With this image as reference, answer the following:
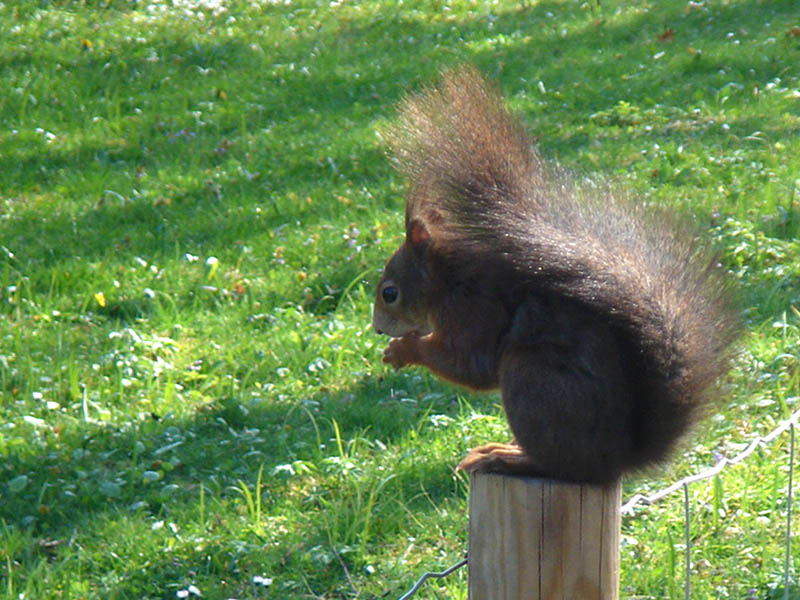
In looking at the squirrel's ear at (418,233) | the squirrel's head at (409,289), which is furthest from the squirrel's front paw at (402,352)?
the squirrel's ear at (418,233)

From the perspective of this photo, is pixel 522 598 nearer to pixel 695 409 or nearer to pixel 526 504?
pixel 526 504

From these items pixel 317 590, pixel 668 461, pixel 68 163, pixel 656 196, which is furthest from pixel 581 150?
pixel 668 461

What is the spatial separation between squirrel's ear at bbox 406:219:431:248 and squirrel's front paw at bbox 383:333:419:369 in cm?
22

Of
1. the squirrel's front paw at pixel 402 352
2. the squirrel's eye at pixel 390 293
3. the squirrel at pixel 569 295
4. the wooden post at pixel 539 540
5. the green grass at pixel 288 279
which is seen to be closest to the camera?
the wooden post at pixel 539 540

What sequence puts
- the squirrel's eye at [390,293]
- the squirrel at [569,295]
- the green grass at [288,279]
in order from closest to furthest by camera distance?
the squirrel at [569,295] < the squirrel's eye at [390,293] < the green grass at [288,279]

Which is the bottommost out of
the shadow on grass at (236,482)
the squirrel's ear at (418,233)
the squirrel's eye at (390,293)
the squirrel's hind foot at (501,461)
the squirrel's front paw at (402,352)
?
the shadow on grass at (236,482)

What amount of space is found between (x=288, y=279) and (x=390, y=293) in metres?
2.26

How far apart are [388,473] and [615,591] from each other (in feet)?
5.20

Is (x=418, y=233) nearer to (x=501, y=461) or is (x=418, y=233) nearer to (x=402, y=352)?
(x=402, y=352)

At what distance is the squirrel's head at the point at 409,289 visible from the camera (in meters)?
2.39

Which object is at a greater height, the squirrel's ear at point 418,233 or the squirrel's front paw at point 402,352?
the squirrel's ear at point 418,233

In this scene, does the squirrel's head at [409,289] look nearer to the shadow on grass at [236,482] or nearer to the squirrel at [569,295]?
the squirrel at [569,295]

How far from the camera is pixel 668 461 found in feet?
6.64

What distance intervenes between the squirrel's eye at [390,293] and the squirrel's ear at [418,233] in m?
0.13
